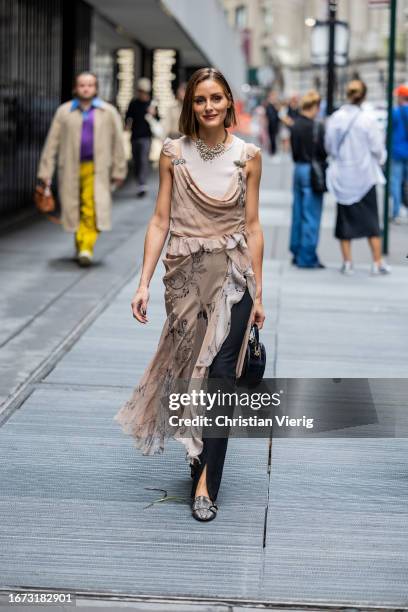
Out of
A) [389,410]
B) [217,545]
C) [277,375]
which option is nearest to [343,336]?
[277,375]

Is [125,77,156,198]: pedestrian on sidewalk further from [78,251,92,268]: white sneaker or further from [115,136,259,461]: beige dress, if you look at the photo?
[115,136,259,461]: beige dress

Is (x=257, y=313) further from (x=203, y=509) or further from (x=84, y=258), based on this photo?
(x=84, y=258)

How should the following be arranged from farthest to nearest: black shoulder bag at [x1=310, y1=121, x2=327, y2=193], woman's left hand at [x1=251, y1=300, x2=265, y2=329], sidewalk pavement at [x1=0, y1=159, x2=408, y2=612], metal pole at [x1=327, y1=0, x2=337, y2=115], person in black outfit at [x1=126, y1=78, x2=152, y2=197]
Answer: person in black outfit at [x1=126, y1=78, x2=152, y2=197] → metal pole at [x1=327, y1=0, x2=337, y2=115] → black shoulder bag at [x1=310, y1=121, x2=327, y2=193] → woman's left hand at [x1=251, y1=300, x2=265, y2=329] → sidewalk pavement at [x1=0, y1=159, x2=408, y2=612]

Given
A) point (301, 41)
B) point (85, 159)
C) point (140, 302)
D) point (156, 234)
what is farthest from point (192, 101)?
point (301, 41)

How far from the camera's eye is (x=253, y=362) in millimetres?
5250

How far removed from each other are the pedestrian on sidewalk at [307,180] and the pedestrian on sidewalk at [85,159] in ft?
6.25

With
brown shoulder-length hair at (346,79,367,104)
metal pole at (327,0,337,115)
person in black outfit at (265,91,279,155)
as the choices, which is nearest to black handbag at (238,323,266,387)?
brown shoulder-length hair at (346,79,367,104)

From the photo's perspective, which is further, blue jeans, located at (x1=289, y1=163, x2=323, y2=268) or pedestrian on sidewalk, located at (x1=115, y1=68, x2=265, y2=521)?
blue jeans, located at (x1=289, y1=163, x2=323, y2=268)

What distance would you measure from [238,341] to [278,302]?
5.50 metres

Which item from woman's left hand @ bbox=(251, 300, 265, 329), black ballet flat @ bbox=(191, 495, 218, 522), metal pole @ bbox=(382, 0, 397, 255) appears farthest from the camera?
metal pole @ bbox=(382, 0, 397, 255)

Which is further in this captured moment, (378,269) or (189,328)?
(378,269)

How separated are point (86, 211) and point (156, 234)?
282 inches

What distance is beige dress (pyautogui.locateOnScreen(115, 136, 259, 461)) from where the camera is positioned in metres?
5.10

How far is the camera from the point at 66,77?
20453 mm
